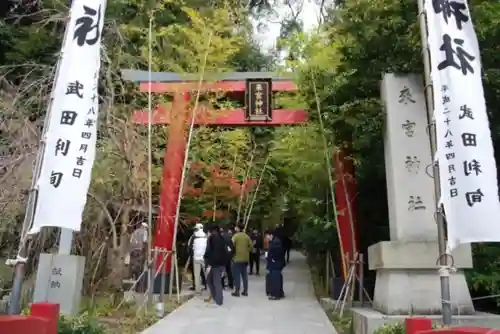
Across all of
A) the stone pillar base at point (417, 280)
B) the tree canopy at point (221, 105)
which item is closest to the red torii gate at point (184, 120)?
the tree canopy at point (221, 105)

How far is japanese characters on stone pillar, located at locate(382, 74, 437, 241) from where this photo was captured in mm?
7541

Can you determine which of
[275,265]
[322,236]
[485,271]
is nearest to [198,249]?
[275,265]

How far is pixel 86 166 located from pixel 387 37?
5.40 m

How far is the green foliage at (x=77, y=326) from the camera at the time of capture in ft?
19.4

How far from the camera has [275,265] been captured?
12.0 meters

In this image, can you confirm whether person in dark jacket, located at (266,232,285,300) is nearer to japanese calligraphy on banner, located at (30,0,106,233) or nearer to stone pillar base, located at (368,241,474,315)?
stone pillar base, located at (368,241,474,315)

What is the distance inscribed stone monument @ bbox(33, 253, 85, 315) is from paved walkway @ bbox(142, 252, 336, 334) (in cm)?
134

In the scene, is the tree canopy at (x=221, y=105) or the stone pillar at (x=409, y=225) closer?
the stone pillar at (x=409, y=225)

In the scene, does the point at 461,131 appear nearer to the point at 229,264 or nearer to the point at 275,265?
the point at 275,265

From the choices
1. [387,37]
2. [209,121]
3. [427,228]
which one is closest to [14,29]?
[209,121]

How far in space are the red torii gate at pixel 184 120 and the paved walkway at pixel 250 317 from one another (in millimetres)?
1361

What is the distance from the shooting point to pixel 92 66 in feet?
19.8

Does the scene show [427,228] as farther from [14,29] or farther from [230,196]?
[14,29]

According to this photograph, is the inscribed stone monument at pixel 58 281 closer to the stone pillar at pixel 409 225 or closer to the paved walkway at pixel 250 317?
the paved walkway at pixel 250 317
